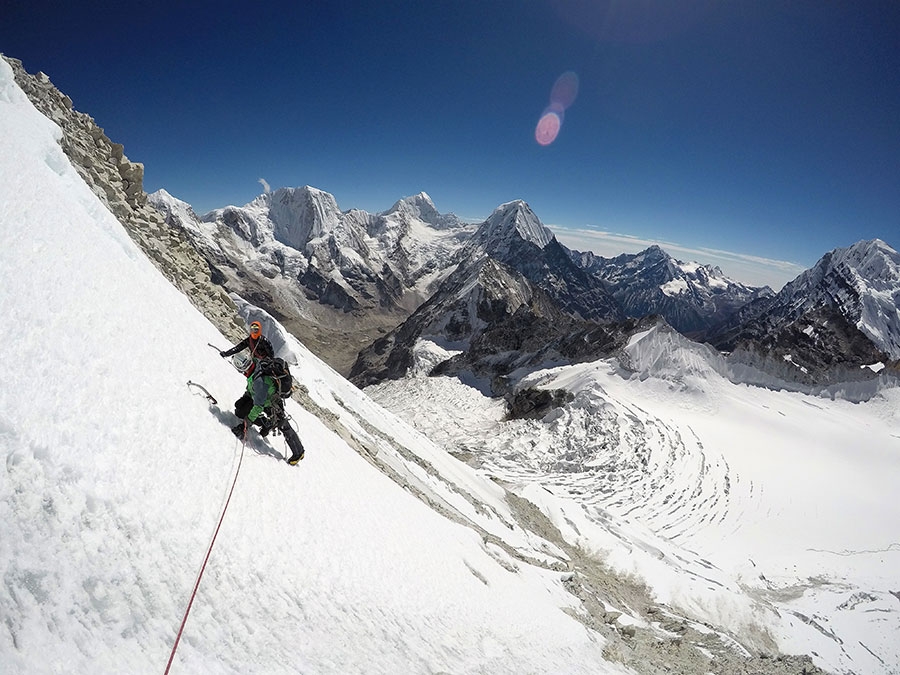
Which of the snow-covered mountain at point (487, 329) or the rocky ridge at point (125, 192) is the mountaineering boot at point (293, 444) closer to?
the rocky ridge at point (125, 192)

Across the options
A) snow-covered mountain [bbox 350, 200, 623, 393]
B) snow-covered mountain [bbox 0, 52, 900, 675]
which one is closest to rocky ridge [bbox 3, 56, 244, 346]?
snow-covered mountain [bbox 0, 52, 900, 675]

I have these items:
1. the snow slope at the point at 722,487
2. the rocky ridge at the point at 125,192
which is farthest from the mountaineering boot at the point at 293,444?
the snow slope at the point at 722,487

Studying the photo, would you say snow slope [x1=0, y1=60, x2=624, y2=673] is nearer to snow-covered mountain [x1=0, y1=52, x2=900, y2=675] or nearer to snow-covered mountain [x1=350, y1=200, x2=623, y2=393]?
snow-covered mountain [x1=0, y1=52, x2=900, y2=675]

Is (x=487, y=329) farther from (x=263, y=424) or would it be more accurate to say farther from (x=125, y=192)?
(x=263, y=424)

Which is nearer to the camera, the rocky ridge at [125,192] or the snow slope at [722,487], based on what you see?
the rocky ridge at [125,192]

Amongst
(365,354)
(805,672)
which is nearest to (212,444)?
(805,672)

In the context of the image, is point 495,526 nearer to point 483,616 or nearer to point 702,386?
point 483,616
